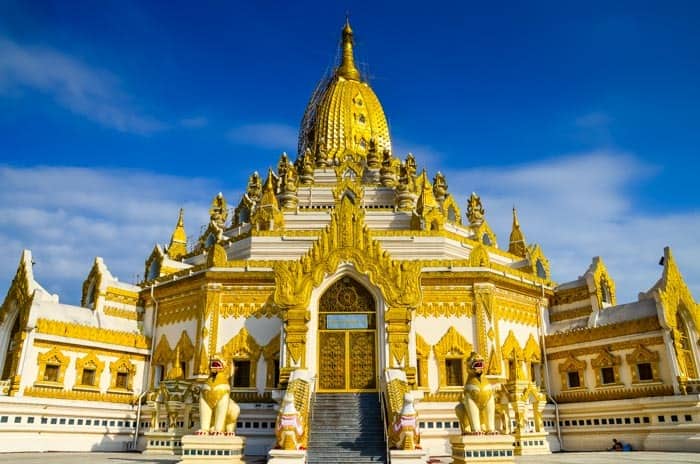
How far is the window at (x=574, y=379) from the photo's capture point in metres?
21.3

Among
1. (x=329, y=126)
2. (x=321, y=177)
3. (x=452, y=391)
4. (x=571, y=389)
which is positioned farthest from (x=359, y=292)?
(x=329, y=126)

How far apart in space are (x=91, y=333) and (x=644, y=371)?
19.5m

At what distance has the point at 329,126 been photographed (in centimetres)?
3600

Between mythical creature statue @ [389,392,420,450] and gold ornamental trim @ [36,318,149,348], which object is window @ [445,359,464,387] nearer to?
mythical creature statue @ [389,392,420,450]

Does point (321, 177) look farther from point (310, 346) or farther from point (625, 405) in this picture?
point (625, 405)

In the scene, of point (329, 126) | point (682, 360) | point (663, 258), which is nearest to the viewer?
point (682, 360)

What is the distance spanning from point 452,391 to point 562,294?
741cm

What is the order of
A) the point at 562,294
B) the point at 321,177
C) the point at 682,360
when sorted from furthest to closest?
the point at 321,177, the point at 562,294, the point at 682,360

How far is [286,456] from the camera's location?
12484mm

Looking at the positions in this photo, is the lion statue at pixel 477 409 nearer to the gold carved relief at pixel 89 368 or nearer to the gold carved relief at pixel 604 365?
the gold carved relief at pixel 604 365

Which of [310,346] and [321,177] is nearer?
[310,346]

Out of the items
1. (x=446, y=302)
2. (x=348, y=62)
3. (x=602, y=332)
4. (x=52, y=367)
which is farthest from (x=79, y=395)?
(x=348, y=62)

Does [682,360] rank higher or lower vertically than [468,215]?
lower

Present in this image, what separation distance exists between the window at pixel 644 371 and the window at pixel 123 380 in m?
18.4
